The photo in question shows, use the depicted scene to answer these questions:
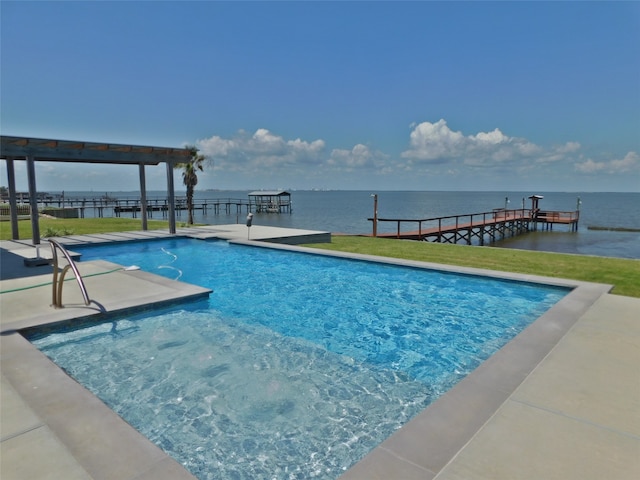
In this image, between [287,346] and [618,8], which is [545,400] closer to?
[287,346]

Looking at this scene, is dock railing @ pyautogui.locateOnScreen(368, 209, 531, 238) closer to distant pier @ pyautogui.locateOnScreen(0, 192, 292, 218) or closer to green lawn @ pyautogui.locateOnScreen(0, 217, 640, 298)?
green lawn @ pyautogui.locateOnScreen(0, 217, 640, 298)

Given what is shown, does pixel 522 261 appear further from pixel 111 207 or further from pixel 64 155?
pixel 111 207

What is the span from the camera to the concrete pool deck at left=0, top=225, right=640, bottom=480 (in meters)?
2.22

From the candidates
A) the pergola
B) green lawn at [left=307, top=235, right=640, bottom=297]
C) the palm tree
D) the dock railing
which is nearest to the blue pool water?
green lawn at [left=307, top=235, right=640, bottom=297]

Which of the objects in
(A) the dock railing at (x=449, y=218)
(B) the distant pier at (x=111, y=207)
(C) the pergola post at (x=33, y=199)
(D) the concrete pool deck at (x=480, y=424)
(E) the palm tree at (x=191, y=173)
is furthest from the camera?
(B) the distant pier at (x=111, y=207)

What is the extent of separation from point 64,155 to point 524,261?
13431 mm

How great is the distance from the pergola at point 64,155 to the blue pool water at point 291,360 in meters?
6.73

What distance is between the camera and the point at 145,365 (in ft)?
13.9

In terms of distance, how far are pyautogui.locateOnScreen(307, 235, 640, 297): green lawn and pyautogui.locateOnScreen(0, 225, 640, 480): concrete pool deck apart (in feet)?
11.8

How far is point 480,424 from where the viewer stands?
269 centimetres

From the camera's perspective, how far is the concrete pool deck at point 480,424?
222cm

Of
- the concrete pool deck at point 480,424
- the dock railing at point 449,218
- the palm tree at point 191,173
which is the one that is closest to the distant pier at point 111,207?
the palm tree at point 191,173

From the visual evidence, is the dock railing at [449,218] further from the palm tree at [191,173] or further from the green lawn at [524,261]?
the palm tree at [191,173]

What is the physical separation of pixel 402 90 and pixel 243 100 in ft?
37.2
